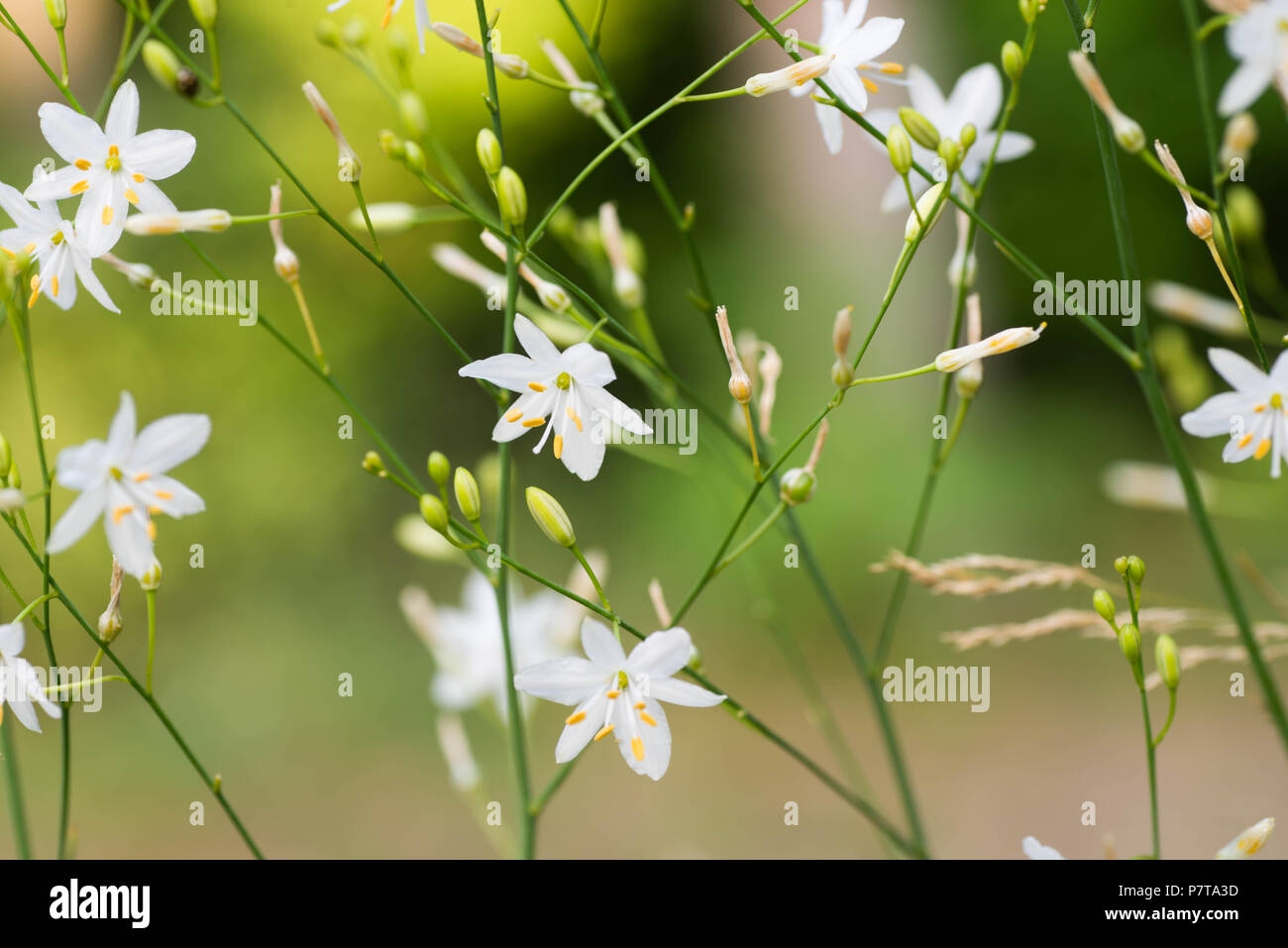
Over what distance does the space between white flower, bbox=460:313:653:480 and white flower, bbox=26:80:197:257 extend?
0.77 ft

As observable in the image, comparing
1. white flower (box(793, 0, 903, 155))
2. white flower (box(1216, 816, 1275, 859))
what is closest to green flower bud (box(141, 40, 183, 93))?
white flower (box(793, 0, 903, 155))

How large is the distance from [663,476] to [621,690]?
3.36m

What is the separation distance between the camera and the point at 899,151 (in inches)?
25.8

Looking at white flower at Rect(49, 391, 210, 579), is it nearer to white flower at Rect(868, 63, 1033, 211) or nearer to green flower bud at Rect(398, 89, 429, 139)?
green flower bud at Rect(398, 89, 429, 139)

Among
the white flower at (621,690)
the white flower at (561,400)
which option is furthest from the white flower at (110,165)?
the white flower at (621,690)

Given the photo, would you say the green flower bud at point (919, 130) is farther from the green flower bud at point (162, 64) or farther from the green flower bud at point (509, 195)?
the green flower bud at point (162, 64)

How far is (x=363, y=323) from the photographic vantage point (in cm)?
414

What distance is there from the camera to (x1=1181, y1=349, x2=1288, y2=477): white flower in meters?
0.61

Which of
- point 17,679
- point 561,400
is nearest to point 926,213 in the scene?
point 561,400

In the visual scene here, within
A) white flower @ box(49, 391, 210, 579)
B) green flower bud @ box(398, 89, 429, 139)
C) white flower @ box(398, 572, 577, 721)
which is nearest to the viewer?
white flower @ box(49, 391, 210, 579)

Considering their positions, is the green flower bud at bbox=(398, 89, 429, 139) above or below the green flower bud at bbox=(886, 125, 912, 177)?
above

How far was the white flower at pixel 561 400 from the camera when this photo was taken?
0.64m

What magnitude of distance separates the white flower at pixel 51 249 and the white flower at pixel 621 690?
377 mm
